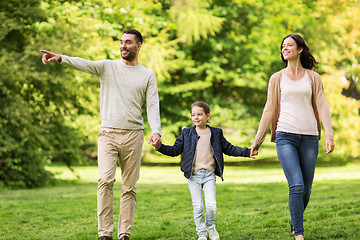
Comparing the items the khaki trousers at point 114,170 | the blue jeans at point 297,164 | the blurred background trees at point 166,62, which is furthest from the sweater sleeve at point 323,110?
the blurred background trees at point 166,62

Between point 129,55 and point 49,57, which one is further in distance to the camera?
point 129,55

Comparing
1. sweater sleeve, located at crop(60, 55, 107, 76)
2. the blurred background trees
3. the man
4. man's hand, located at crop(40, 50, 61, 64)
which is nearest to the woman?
the man

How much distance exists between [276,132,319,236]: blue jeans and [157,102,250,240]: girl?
54 cm

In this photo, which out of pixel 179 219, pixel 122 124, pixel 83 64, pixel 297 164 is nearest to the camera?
pixel 297 164

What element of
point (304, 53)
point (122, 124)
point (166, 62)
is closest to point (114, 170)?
point (122, 124)

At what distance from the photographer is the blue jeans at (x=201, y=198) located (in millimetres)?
5473

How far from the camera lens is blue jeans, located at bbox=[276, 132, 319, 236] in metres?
5.06

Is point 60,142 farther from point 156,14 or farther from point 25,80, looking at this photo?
point 156,14

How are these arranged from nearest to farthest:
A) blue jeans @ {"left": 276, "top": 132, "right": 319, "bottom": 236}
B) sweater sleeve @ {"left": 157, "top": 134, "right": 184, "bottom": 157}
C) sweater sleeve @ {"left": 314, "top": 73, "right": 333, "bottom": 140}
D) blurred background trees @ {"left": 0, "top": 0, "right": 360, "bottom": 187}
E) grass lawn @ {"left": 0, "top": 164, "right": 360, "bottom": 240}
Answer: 1. blue jeans @ {"left": 276, "top": 132, "right": 319, "bottom": 236}
2. sweater sleeve @ {"left": 314, "top": 73, "right": 333, "bottom": 140}
3. sweater sleeve @ {"left": 157, "top": 134, "right": 184, "bottom": 157}
4. grass lawn @ {"left": 0, "top": 164, "right": 360, "bottom": 240}
5. blurred background trees @ {"left": 0, "top": 0, "right": 360, "bottom": 187}

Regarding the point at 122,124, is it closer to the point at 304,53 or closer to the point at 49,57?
the point at 49,57

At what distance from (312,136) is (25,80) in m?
11.3

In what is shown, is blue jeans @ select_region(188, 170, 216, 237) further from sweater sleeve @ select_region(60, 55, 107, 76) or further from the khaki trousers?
sweater sleeve @ select_region(60, 55, 107, 76)

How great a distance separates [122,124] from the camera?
17.8 feet

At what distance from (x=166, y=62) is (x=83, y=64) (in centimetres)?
1830
